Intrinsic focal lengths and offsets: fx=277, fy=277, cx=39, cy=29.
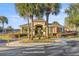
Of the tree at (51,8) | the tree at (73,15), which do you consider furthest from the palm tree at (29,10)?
the tree at (73,15)

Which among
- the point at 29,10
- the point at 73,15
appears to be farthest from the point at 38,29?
the point at 73,15

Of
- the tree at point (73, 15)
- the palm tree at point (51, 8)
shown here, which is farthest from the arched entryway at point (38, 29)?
the tree at point (73, 15)

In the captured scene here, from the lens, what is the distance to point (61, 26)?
242 cm

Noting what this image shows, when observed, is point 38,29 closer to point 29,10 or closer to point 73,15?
point 29,10

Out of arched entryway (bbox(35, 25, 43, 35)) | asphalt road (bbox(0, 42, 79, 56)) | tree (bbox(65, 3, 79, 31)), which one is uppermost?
tree (bbox(65, 3, 79, 31))

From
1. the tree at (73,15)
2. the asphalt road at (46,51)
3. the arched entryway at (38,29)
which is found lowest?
the asphalt road at (46,51)

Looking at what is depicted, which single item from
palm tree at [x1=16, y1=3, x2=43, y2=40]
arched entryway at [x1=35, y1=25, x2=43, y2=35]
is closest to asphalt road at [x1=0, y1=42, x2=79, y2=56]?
arched entryway at [x1=35, y1=25, x2=43, y2=35]

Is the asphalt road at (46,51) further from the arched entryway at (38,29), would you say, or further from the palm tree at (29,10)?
the palm tree at (29,10)

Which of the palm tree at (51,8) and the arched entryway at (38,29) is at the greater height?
the palm tree at (51,8)

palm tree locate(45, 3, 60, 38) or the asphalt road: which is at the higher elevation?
palm tree locate(45, 3, 60, 38)

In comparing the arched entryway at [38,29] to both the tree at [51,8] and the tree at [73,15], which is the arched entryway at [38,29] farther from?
the tree at [73,15]

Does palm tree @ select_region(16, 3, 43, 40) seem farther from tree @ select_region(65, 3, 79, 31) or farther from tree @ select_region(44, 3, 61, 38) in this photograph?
tree @ select_region(65, 3, 79, 31)

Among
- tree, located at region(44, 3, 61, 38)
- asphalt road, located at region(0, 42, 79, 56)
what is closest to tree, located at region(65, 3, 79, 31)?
tree, located at region(44, 3, 61, 38)

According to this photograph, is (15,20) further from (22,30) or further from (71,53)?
(71,53)
